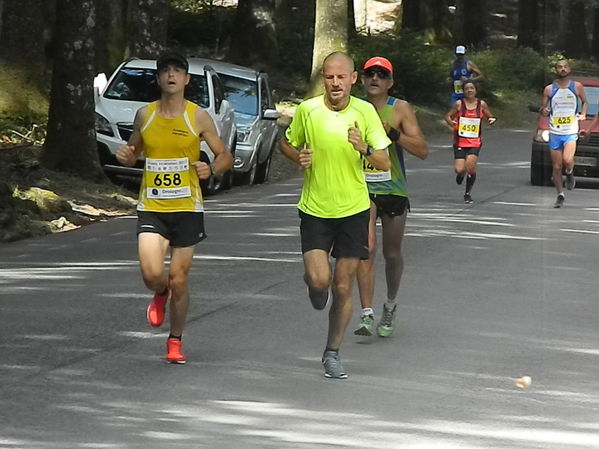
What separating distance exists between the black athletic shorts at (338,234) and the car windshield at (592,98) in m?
17.3

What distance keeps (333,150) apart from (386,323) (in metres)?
2.04

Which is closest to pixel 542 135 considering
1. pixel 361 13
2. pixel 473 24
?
pixel 473 24

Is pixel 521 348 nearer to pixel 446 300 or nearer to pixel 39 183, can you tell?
pixel 446 300

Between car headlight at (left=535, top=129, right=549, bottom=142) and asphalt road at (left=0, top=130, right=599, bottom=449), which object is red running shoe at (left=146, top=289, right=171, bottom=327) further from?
car headlight at (left=535, top=129, right=549, bottom=142)

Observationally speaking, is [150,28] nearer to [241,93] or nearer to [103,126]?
[241,93]

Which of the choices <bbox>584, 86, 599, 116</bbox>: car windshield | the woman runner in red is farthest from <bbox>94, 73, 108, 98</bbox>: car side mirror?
<bbox>584, 86, 599, 116</bbox>: car windshield

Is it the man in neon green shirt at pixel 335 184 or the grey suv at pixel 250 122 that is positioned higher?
the man in neon green shirt at pixel 335 184

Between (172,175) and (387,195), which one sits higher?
(172,175)

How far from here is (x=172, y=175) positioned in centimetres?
976

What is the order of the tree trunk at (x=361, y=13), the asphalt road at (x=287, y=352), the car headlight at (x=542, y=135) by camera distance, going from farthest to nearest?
the tree trunk at (x=361, y=13)
the car headlight at (x=542, y=135)
the asphalt road at (x=287, y=352)

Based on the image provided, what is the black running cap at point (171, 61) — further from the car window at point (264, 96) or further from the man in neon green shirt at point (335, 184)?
the car window at point (264, 96)

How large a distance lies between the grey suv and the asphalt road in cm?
625

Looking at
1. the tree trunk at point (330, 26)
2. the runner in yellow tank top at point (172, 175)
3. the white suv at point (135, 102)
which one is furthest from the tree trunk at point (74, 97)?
the tree trunk at point (330, 26)

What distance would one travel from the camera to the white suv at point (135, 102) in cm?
2239
